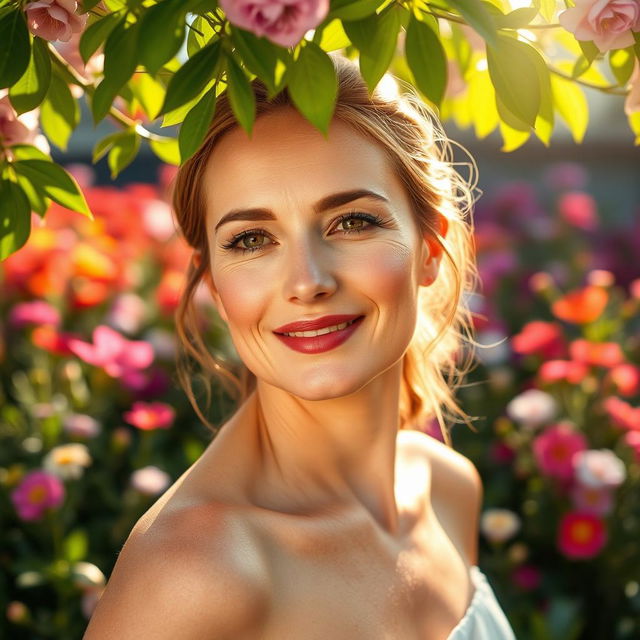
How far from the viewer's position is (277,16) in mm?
1155

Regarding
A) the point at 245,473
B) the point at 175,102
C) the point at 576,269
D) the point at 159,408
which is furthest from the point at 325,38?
the point at 576,269

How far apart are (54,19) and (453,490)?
145cm

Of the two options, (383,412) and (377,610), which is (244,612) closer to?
(377,610)

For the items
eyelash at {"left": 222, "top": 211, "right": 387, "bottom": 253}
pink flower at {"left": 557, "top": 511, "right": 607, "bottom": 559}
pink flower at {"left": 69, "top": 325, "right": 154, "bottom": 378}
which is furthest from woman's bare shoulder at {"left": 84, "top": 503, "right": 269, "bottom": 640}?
pink flower at {"left": 557, "top": 511, "right": 607, "bottom": 559}

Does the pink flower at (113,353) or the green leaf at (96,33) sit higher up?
the green leaf at (96,33)

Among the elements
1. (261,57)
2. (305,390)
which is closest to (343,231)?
(305,390)

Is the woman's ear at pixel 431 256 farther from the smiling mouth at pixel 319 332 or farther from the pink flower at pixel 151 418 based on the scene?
the pink flower at pixel 151 418

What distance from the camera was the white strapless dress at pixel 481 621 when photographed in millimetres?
2027

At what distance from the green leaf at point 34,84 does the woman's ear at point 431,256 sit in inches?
31.3

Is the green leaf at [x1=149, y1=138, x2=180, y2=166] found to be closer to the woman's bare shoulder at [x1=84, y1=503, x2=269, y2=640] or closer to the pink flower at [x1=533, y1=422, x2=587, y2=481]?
the woman's bare shoulder at [x1=84, y1=503, x2=269, y2=640]

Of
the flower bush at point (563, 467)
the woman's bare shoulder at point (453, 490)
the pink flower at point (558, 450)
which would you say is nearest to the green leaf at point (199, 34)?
the woman's bare shoulder at point (453, 490)

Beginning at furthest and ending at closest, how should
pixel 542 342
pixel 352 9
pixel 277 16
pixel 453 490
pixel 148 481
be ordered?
pixel 542 342 < pixel 148 481 < pixel 453 490 < pixel 352 9 < pixel 277 16

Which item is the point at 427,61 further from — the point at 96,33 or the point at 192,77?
the point at 96,33

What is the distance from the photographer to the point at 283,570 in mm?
1694
